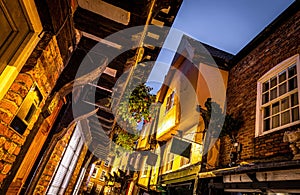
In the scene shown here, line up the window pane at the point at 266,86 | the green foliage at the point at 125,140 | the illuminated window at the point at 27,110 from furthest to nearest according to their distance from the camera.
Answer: the green foliage at the point at 125,140, the window pane at the point at 266,86, the illuminated window at the point at 27,110

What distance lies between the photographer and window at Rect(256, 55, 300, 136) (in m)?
6.04

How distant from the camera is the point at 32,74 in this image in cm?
243

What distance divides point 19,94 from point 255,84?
822 cm

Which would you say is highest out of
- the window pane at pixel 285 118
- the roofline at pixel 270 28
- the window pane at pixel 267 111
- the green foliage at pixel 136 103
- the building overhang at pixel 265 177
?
the roofline at pixel 270 28

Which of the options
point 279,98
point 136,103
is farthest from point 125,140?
point 279,98

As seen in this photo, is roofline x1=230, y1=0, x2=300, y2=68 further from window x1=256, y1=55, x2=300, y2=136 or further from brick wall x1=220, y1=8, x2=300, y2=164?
window x1=256, y1=55, x2=300, y2=136

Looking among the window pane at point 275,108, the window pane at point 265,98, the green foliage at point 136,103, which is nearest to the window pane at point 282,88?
the window pane at point 275,108

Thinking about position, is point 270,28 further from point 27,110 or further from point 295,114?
point 27,110

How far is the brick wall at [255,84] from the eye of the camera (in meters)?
6.27

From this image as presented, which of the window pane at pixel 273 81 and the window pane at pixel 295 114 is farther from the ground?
the window pane at pixel 273 81

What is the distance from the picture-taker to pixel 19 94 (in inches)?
91.8

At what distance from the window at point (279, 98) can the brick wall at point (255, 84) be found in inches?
10.3

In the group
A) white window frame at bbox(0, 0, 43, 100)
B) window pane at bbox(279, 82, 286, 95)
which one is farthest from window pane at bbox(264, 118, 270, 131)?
white window frame at bbox(0, 0, 43, 100)

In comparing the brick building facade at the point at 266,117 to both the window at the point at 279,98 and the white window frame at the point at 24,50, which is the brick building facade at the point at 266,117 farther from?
the white window frame at the point at 24,50
